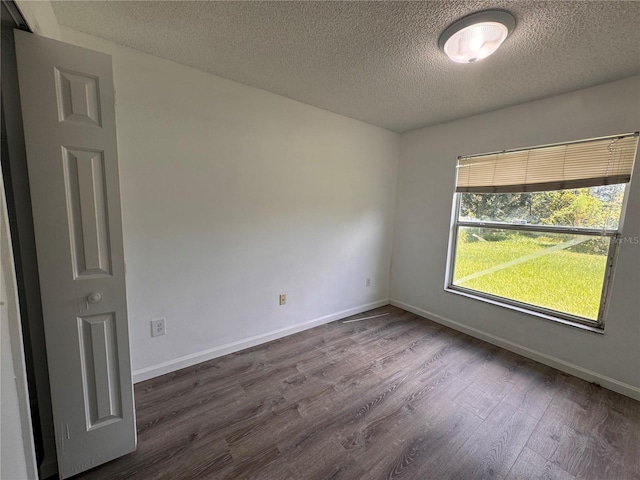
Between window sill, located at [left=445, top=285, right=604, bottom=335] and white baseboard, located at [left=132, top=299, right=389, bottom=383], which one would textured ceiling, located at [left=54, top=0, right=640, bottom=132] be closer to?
window sill, located at [left=445, top=285, right=604, bottom=335]

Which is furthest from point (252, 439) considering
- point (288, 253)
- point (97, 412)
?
point (288, 253)

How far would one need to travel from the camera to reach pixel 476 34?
1.45 meters

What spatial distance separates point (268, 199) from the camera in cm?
244

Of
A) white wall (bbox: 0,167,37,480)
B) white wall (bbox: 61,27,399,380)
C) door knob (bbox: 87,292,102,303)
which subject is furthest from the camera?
white wall (bbox: 61,27,399,380)

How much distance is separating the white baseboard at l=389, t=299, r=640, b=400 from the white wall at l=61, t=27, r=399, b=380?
4.11 feet

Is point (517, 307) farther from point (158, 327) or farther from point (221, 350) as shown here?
point (158, 327)

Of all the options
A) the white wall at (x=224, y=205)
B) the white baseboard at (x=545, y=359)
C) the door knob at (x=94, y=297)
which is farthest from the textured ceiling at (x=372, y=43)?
the white baseboard at (x=545, y=359)

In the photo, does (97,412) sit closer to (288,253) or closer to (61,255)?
(61,255)

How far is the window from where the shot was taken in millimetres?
2064

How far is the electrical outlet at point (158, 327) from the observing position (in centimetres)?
200

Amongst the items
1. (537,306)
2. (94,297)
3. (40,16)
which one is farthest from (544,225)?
(40,16)

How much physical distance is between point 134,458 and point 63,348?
72 cm

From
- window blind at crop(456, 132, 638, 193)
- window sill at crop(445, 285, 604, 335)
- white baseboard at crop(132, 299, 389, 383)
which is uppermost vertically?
window blind at crop(456, 132, 638, 193)

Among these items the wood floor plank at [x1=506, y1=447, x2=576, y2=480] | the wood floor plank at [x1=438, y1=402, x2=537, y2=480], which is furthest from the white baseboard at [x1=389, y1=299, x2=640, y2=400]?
the wood floor plank at [x1=506, y1=447, x2=576, y2=480]
